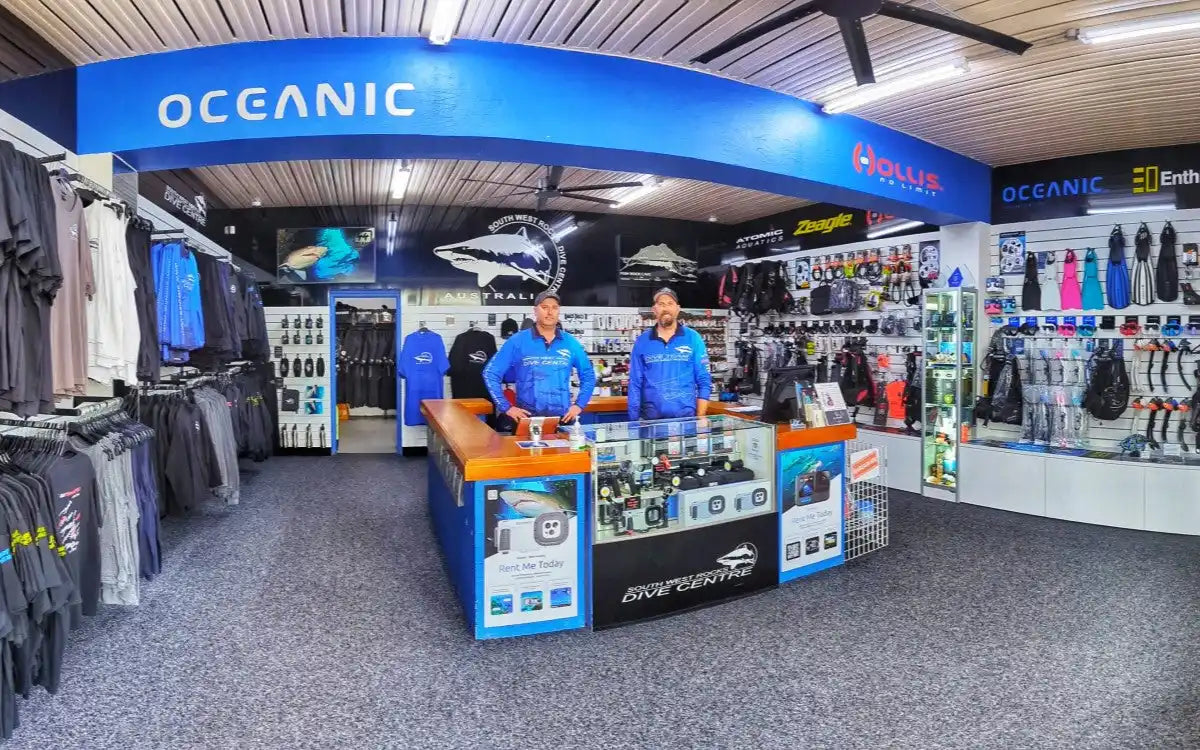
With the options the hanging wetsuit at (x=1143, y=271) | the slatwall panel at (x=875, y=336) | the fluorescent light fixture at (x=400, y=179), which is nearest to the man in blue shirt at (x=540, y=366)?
the slatwall panel at (x=875, y=336)

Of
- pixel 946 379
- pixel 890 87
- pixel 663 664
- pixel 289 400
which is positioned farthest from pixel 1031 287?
pixel 289 400

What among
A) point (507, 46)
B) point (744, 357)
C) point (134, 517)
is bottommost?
point (134, 517)

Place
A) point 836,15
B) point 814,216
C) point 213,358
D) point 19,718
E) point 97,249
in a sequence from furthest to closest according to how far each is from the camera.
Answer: point 814,216 → point 213,358 → point 97,249 → point 836,15 → point 19,718

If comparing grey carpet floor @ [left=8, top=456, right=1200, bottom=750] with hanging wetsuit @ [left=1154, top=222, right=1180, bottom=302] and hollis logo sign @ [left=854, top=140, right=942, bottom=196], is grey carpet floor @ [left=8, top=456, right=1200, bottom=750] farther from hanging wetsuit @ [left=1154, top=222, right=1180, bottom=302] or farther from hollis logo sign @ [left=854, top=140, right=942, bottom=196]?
hollis logo sign @ [left=854, top=140, right=942, bottom=196]

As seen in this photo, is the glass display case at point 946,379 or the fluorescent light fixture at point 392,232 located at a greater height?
the fluorescent light fixture at point 392,232

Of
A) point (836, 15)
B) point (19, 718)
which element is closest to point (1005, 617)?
point (836, 15)

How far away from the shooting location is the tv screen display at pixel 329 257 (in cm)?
846

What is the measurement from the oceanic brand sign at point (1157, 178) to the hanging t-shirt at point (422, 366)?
7230 mm

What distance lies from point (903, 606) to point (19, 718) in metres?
4.15

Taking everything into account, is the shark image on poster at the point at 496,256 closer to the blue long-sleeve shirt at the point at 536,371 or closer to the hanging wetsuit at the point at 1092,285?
the blue long-sleeve shirt at the point at 536,371

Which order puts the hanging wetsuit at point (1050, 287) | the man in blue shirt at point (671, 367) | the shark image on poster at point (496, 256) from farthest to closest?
1. the shark image on poster at point (496, 256)
2. the hanging wetsuit at point (1050, 287)
3. the man in blue shirt at point (671, 367)

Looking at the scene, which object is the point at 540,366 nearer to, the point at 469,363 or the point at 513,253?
the point at 469,363

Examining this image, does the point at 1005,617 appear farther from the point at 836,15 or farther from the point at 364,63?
the point at 364,63

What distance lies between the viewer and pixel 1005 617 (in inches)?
142
